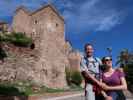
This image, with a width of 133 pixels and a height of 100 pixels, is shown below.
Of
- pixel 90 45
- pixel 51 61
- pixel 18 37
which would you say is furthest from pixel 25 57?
pixel 90 45

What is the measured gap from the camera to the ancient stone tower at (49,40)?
44281 millimetres

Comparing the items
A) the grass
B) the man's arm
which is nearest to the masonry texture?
the grass

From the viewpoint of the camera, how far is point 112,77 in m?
5.65

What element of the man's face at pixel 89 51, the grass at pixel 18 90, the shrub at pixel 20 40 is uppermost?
the shrub at pixel 20 40

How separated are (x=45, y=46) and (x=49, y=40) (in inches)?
58.6

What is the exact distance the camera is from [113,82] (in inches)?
221

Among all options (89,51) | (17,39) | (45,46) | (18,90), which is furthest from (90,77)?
(45,46)

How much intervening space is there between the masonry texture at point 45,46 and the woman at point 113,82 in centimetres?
3160

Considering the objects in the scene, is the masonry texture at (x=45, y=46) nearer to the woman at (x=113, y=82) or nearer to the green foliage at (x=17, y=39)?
the green foliage at (x=17, y=39)

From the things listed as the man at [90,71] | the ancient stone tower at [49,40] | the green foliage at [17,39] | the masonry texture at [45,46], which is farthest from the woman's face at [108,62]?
the ancient stone tower at [49,40]

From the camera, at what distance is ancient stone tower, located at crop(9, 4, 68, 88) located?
4428 centimetres

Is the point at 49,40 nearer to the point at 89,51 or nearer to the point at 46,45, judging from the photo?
the point at 46,45

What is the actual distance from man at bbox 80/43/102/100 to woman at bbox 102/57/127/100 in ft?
0.58

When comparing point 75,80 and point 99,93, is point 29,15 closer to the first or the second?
point 75,80
